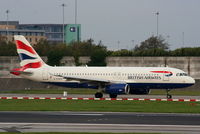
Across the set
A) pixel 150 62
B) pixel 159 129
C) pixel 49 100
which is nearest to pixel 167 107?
pixel 49 100

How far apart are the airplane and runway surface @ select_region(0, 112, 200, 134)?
2105 centimetres

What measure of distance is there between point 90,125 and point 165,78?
29.8 metres

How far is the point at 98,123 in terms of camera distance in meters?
28.6

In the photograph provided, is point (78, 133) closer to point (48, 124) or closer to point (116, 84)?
point (48, 124)

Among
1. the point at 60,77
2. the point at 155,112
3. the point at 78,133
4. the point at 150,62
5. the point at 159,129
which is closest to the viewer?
the point at 78,133

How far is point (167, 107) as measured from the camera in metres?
41.0

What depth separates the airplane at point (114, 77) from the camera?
55.8 m

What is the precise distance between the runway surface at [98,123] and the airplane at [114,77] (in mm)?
21046

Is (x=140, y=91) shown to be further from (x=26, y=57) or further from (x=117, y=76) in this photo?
(x=26, y=57)

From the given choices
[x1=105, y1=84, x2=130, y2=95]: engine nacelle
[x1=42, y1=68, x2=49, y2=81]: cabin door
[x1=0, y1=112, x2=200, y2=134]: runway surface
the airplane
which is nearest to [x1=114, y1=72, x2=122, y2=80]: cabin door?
the airplane

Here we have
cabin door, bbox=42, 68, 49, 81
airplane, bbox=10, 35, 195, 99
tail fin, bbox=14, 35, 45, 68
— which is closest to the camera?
airplane, bbox=10, 35, 195, 99

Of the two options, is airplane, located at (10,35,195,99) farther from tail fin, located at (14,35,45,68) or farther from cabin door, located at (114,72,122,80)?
tail fin, located at (14,35,45,68)

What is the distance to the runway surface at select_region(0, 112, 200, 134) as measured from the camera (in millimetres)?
25828

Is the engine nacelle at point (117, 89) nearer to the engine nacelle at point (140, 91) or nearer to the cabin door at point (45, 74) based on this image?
the engine nacelle at point (140, 91)
